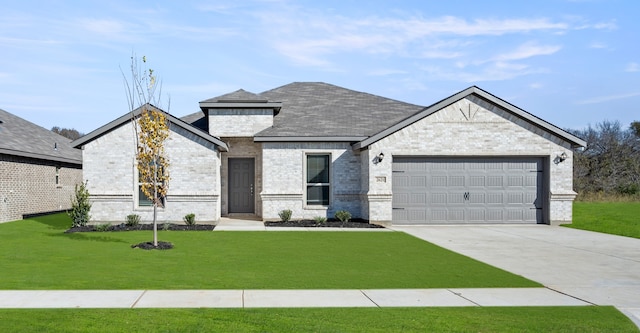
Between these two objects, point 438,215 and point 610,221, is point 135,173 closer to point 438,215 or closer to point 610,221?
point 438,215

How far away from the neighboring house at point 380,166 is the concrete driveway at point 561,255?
1166mm

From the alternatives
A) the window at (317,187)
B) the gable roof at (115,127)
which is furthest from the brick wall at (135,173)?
the window at (317,187)

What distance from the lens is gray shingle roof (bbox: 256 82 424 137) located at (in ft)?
68.7

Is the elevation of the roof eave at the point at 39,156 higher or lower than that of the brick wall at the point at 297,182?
higher

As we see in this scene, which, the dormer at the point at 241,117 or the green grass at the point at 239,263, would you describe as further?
the dormer at the point at 241,117

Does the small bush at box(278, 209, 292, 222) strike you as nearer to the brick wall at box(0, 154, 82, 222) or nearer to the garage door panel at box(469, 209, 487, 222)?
the garage door panel at box(469, 209, 487, 222)

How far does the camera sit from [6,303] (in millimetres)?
7074

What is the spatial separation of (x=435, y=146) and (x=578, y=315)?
42.1 feet

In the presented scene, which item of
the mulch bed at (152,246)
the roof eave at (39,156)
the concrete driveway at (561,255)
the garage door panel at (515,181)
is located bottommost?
the concrete driveway at (561,255)

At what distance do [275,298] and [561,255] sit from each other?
826 centimetres

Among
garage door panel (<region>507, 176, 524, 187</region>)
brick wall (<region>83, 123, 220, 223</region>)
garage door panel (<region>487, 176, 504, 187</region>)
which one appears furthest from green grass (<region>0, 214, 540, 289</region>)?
garage door panel (<region>507, 176, 524, 187</region>)

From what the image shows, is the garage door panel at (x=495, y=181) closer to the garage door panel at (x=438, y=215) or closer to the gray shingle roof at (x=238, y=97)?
the garage door panel at (x=438, y=215)

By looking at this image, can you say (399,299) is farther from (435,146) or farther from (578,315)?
(435,146)

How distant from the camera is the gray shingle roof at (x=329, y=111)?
20953 mm
